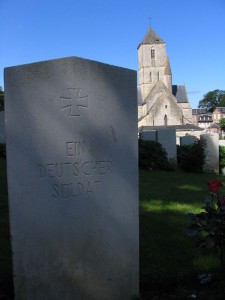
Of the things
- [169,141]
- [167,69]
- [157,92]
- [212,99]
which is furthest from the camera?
[212,99]

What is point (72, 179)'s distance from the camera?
277 cm

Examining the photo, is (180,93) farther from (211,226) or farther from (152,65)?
(211,226)

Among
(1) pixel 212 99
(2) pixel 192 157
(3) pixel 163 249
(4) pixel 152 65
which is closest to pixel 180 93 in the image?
(4) pixel 152 65

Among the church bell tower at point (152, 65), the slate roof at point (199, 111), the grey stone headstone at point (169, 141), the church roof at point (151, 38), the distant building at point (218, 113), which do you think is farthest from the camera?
the slate roof at point (199, 111)

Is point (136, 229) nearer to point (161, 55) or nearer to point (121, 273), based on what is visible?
point (121, 273)

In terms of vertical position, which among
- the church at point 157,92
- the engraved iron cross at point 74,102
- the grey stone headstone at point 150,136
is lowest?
the engraved iron cross at point 74,102

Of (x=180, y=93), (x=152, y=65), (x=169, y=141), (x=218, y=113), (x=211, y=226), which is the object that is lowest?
(x=211, y=226)

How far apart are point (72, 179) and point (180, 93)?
7902 centimetres

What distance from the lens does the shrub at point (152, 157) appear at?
12.9 metres

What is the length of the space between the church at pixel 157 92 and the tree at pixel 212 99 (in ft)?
193

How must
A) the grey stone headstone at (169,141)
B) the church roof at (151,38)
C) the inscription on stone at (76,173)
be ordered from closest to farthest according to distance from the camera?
the inscription on stone at (76,173)
the grey stone headstone at (169,141)
the church roof at (151,38)

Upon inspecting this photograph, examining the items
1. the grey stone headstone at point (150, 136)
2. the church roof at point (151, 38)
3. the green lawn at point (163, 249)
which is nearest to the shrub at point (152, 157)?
the grey stone headstone at point (150, 136)

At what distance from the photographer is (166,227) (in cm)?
491

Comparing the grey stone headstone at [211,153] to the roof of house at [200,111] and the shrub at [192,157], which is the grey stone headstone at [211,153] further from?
the roof of house at [200,111]
